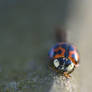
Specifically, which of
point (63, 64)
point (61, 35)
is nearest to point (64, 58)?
point (63, 64)

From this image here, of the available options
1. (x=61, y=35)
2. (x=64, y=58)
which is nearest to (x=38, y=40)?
(x=61, y=35)

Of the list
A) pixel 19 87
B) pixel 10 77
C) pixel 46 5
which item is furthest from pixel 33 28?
pixel 19 87

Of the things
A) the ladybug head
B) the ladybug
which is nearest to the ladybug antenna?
the ladybug

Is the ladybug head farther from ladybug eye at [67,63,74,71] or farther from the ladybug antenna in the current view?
the ladybug antenna

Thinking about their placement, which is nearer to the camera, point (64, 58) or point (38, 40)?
point (64, 58)

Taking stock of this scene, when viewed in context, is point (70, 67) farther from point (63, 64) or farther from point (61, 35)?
point (61, 35)

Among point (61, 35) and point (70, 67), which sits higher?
point (61, 35)

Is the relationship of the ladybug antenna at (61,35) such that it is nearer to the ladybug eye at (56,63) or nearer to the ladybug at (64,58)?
the ladybug at (64,58)

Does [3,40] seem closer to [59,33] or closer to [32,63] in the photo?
[32,63]
